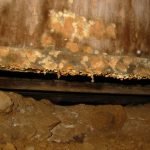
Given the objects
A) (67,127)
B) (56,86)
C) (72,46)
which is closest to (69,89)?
(56,86)

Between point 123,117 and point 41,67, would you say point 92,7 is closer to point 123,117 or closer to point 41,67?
point 41,67

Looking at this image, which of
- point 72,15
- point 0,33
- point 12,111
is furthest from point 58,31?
point 12,111

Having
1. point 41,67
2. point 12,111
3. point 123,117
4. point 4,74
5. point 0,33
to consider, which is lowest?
point 123,117

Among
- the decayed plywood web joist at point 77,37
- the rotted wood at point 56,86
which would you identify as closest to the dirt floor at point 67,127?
the rotted wood at point 56,86

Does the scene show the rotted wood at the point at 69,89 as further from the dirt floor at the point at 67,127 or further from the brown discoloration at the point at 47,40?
the brown discoloration at the point at 47,40

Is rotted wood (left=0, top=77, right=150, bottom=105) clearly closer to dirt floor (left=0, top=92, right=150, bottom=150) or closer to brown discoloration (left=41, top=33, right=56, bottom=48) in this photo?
dirt floor (left=0, top=92, right=150, bottom=150)

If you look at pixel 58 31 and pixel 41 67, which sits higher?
pixel 58 31

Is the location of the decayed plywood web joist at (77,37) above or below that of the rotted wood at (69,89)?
above

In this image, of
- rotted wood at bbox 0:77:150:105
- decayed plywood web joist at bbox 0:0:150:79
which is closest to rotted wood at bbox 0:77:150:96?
rotted wood at bbox 0:77:150:105
